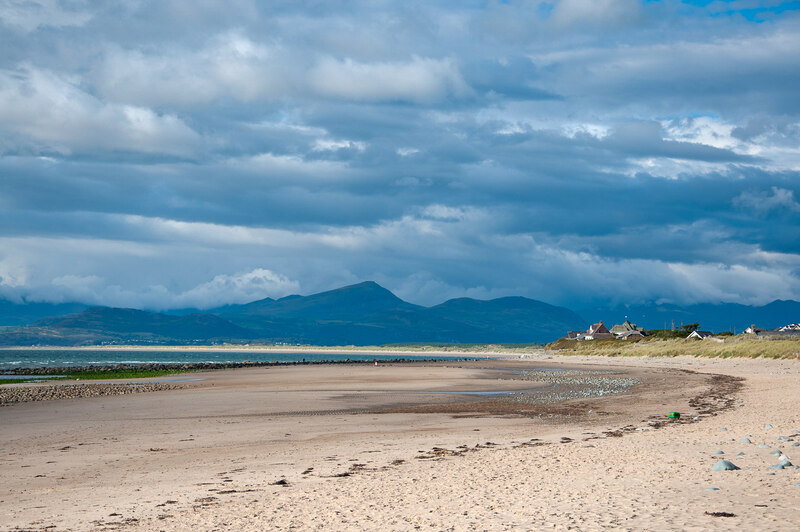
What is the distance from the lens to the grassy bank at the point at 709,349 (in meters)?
58.7

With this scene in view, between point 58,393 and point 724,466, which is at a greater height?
point 724,466

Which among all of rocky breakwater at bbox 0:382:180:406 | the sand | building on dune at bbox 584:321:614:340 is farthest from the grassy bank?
rocky breakwater at bbox 0:382:180:406

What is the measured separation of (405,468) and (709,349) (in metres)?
66.7

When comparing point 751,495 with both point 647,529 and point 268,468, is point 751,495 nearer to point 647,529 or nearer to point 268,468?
point 647,529

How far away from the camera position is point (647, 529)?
845cm

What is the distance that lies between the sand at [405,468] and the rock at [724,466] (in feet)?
0.98

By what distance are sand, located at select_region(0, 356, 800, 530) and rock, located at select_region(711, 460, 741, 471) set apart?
11.8 inches

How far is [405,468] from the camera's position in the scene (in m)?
13.6

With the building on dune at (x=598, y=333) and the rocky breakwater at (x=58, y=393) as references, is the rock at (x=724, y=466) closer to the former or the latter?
the rocky breakwater at (x=58, y=393)

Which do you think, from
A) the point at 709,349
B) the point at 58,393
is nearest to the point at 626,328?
the point at 709,349

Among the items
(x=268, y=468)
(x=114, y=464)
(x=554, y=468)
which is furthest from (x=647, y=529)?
(x=114, y=464)

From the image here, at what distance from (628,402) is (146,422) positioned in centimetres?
1857

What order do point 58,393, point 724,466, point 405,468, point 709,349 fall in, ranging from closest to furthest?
point 724,466 → point 405,468 → point 58,393 → point 709,349

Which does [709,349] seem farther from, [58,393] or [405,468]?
[405,468]
